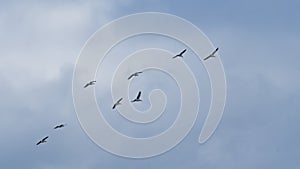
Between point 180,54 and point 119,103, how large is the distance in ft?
12.4

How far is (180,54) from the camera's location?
187125mm

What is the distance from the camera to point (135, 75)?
187 meters

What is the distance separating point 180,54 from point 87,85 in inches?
191

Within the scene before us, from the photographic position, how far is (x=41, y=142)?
18800cm

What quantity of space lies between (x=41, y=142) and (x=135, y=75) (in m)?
5.67

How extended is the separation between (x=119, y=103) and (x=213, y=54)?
202 inches

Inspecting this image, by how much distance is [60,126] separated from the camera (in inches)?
7382

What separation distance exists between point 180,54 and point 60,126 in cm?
678

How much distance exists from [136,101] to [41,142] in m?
5.32

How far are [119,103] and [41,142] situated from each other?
4.28 m

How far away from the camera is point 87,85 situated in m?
188

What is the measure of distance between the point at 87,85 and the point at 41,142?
11.7ft

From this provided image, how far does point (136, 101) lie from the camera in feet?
611
